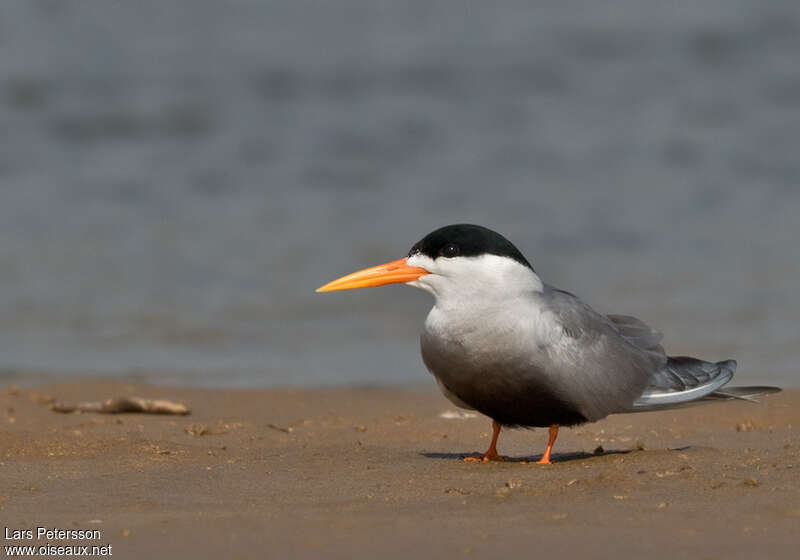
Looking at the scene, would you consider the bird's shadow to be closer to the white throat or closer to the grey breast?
the grey breast

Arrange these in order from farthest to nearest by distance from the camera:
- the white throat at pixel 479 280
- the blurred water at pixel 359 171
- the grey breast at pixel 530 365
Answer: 1. the blurred water at pixel 359 171
2. the white throat at pixel 479 280
3. the grey breast at pixel 530 365

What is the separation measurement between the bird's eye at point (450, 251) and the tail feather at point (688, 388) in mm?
1059

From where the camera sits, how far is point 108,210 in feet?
42.1

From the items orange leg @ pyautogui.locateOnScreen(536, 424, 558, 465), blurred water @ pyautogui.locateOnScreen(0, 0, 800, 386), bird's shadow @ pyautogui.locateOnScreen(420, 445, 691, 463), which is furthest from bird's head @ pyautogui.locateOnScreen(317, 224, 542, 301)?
blurred water @ pyautogui.locateOnScreen(0, 0, 800, 386)

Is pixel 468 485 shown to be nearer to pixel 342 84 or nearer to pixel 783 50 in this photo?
pixel 342 84

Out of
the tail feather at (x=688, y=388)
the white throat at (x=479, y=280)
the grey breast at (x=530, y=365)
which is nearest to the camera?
the grey breast at (x=530, y=365)

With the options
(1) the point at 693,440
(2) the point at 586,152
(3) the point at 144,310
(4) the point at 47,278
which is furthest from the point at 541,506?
(2) the point at 586,152

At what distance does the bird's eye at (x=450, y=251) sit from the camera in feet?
17.8

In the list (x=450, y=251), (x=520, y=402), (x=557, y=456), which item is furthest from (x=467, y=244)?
(x=557, y=456)

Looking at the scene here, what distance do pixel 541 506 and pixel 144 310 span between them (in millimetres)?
6763

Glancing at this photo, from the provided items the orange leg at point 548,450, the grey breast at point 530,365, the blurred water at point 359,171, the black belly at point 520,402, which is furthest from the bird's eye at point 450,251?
the blurred water at point 359,171

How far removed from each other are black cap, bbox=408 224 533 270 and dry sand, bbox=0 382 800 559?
0.88m

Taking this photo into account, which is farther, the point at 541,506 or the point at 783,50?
the point at 783,50

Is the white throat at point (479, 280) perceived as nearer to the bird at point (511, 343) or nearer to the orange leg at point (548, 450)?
the bird at point (511, 343)
